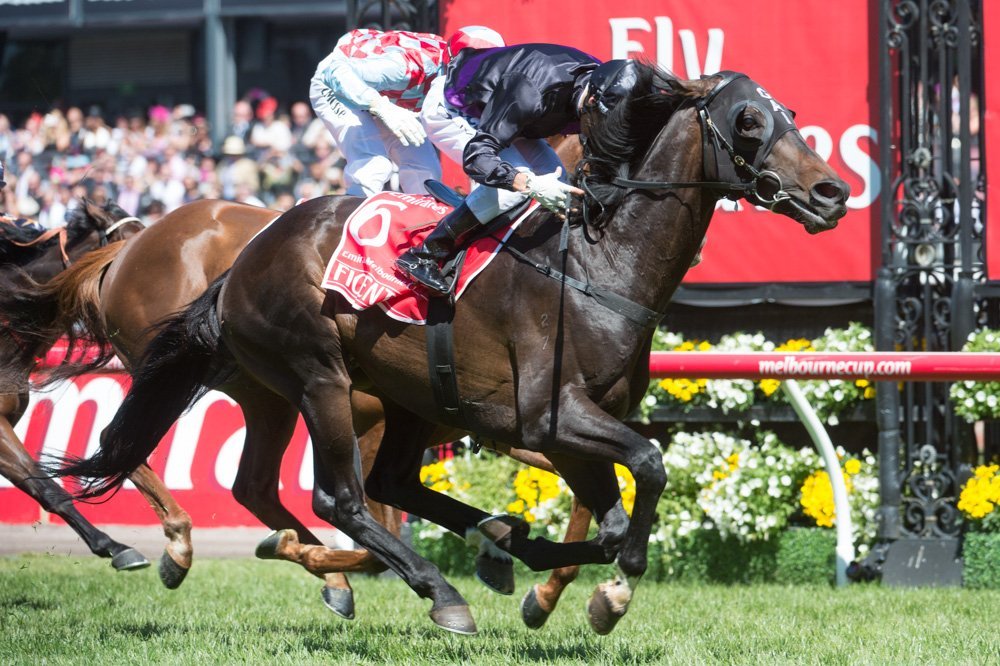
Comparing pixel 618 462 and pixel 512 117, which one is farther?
pixel 512 117

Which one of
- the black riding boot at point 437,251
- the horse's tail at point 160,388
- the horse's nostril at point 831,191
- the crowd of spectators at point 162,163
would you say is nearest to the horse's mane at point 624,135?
the black riding boot at point 437,251

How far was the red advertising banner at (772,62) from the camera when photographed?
7582 millimetres

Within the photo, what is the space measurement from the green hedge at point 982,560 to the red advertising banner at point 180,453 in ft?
11.4

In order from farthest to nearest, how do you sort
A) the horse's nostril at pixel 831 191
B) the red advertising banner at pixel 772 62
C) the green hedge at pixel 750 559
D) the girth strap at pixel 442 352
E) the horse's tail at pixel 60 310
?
the red advertising banner at pixel 772 62
the green hedge at pixel 750 559
the horse's tail at pixel 60 310
the girth strap at pixel 442 352
the horse's nostril at pixel 831 191

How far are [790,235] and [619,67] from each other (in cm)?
343

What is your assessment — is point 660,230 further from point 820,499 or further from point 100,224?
point 100,224

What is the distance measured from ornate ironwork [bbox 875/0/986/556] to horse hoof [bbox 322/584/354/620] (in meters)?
2.99

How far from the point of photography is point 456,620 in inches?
184

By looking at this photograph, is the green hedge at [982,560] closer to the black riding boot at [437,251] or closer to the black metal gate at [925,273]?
the black metal gate at [925,273]

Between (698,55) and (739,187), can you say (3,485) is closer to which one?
(698,55)

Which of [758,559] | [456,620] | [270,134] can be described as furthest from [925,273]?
[270,134]

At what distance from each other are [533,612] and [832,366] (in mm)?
2065

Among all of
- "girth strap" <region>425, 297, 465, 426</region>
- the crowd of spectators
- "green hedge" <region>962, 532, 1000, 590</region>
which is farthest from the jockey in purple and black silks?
the crowd of spectators

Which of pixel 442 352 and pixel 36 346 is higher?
pixel 442 352
